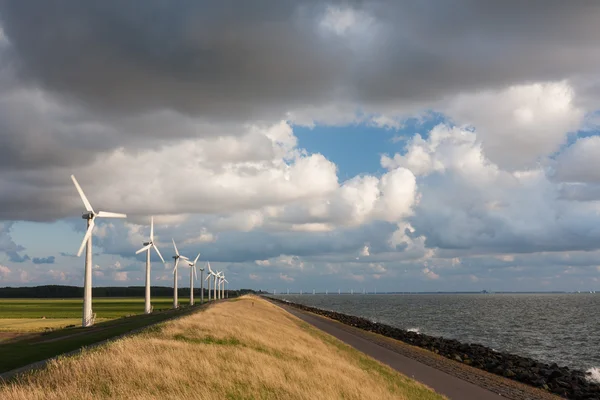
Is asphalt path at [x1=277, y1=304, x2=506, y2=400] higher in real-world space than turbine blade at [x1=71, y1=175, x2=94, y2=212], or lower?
lower

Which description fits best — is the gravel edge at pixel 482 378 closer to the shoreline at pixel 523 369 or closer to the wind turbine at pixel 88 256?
the shoreline at pixel 523 369

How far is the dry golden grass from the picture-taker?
14.7 m

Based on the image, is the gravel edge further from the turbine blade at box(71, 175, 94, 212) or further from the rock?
the turbine blade at box(71, 175, 94, 212)

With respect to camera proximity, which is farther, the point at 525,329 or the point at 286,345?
the point at 525,329

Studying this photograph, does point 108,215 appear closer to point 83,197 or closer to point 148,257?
point 83,197

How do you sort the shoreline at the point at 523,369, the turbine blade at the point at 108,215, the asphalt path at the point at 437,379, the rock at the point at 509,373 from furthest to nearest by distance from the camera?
the turbine blade at the point at 108,215 < the rock at the point at 509,373 < the shoreline at the point at 523,369 < the asphalt path at the point at 437,379

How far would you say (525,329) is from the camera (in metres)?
87.2

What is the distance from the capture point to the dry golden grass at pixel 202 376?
48.1ft

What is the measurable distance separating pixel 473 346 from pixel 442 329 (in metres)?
29.4

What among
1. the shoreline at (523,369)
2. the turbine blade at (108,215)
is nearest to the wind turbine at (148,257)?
the turbine blade at (108,215)

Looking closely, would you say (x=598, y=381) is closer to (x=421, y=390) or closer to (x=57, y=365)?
(x=421, y=390)

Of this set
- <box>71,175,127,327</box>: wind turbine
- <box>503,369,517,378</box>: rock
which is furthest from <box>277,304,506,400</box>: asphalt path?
<box>71,175,127,327</box>: wind turbine

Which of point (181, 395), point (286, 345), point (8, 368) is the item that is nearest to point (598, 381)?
point (286, 345)

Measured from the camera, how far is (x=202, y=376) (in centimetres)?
1750
